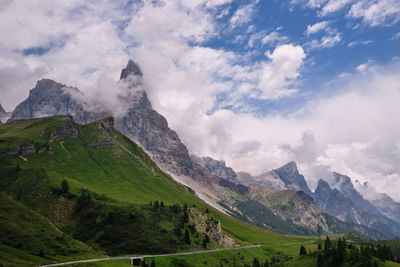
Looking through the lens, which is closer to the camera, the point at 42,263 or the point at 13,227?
the point at 42,263

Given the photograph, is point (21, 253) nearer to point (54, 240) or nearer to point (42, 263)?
point (42, 263)

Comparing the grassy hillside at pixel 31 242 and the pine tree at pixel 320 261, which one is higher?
the grassy hillside at pixel 31 242

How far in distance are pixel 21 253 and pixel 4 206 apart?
204 feet

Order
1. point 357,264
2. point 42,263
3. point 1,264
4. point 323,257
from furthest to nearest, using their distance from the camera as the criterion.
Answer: point 323,257, point 357,264, point 42,263, point 1,264

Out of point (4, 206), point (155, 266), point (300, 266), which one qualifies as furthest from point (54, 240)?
point (300, 266)

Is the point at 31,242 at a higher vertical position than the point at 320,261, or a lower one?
higher

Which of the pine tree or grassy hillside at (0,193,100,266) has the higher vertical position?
grassy hillside at (0,193,100,266)

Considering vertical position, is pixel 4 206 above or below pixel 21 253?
above

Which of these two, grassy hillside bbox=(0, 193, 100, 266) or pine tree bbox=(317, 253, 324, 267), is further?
pine tree bbox=(317, 253, 324, 267)

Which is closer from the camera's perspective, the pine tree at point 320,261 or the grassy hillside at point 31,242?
the grassy hillside at point 31,242

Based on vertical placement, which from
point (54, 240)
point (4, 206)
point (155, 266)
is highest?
point (4, 206)

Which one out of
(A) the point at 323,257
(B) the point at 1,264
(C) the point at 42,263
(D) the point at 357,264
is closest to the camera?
(B) the point at 1,264

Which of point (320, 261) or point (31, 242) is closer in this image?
point (31, 242)

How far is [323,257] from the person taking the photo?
189 m
